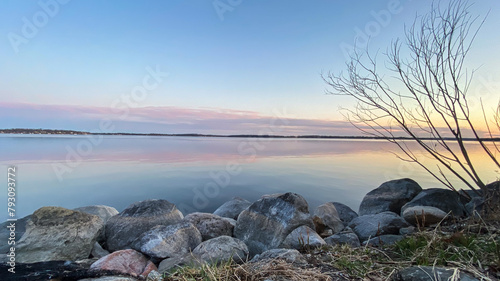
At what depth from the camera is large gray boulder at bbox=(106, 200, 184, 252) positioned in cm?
539

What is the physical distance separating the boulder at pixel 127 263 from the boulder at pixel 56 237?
1402mm

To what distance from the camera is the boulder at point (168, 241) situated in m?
4.41

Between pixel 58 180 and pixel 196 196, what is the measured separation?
787 cm

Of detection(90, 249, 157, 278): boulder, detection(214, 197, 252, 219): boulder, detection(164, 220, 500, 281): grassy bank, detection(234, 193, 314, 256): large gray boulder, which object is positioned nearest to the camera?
detection(164, 220, 500, 281): grassy bank

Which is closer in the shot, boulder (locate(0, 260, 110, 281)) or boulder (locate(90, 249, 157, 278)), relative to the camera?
boulder (locate(0, 260, 110, 281))

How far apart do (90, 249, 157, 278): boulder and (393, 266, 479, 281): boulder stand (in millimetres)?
3298

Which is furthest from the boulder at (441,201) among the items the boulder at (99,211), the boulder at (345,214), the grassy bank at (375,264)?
the boulder at (99,211)

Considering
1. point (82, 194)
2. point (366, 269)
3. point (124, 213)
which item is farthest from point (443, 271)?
point (82, 194)

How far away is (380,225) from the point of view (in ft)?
18.9

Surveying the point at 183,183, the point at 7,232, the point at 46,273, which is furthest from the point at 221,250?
the point at 183,183

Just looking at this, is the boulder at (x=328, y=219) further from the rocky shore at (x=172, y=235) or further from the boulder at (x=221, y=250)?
the boulder at (x=221, y=250)

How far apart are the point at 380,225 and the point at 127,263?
516cm

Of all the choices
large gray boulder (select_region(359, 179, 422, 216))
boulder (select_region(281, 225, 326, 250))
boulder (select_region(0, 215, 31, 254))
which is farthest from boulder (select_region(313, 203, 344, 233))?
boulder (select_region(0, 215, 31, 254))

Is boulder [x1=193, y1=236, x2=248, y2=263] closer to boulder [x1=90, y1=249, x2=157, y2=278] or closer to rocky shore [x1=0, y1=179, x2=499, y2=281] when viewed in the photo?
rocky shore [x1=0, y1=179, x2=499, y2=281]
